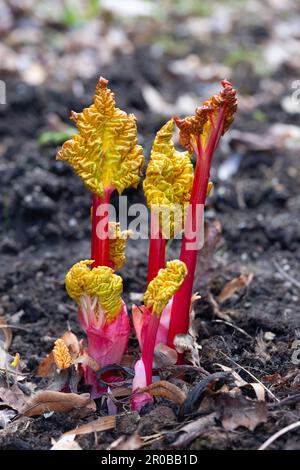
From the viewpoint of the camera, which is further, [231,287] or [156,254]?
[231,287]

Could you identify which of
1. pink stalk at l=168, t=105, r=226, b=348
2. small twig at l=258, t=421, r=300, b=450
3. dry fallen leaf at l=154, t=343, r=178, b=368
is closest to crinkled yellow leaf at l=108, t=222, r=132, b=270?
pink stalk at l=168, t=105, r=226, b=348

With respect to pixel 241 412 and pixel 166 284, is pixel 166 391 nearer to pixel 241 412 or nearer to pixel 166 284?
pixel 241 412

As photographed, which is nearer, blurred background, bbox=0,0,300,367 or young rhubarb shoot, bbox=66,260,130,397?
young rhubarb shoot, bbox=66,260,130,397

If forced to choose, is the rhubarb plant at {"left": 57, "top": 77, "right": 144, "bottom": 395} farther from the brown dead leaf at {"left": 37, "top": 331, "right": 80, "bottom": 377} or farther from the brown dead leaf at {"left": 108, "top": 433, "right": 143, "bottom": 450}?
the brown dead leaf at {"left": 108, "top": 433, "right": 143, "bottom": 450}

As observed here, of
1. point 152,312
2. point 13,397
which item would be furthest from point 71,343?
point 152,312

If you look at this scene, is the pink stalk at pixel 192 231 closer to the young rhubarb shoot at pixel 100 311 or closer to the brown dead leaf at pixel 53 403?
the young rhubarb shoot at pixel 100 311

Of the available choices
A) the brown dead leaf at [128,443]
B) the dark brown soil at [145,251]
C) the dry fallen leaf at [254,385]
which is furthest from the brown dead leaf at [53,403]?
the dry fallen leaf at [254,385]

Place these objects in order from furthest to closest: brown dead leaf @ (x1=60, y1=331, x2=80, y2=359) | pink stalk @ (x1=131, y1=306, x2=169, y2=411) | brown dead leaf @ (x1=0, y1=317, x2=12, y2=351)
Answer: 1. brown dead leaf @ (x1=0, y1=317, x2=12, y2=351)
2. brown dead leaf @ (x1=60, y1=331, x2=80, y2=359)
3. pink stalk @ (x1=131, y1=306, x2=169, y2=411)

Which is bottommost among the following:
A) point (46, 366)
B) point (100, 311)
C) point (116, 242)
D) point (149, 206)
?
→ point (46, 366)

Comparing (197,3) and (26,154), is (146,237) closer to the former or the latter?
(26,154)
